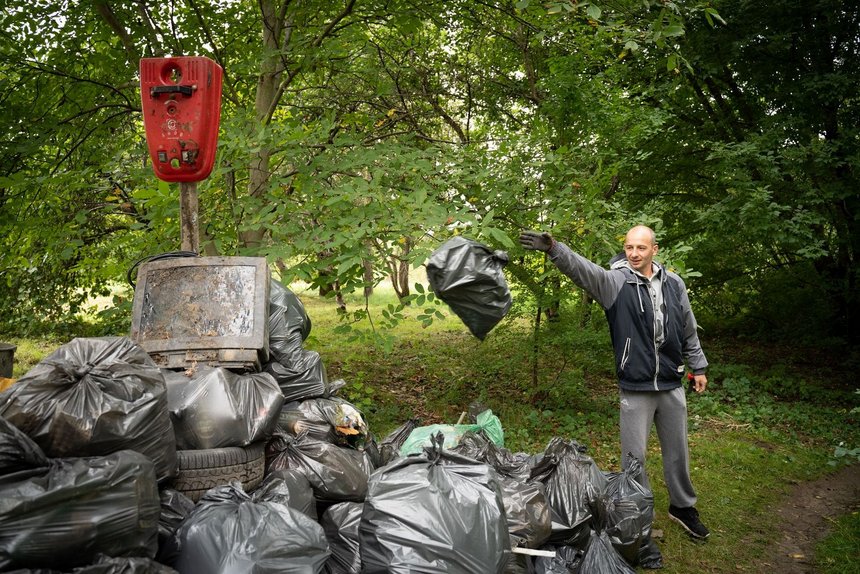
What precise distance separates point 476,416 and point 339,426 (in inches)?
43.5

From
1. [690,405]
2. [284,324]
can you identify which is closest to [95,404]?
[284,324]

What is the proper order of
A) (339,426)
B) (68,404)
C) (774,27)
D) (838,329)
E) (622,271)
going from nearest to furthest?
1. (68,404)
2. (339,426)
3. (622,271)
4. (774,27)
5. (838,329)

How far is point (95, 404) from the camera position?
2.51 metres

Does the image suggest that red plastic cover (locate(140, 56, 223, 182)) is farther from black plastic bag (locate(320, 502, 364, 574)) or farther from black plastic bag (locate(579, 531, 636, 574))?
black plastic bag (locate(579, 531, 636, 574))

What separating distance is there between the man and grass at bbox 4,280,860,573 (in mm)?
601

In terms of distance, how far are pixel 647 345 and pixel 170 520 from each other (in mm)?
2806

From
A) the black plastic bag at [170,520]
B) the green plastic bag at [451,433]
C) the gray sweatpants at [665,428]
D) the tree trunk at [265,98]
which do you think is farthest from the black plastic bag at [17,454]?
the tree trunk at [265,98]

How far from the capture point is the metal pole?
14.0 feet

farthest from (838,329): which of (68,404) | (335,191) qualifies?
(68,404)

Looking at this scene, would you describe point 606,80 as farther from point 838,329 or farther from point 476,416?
point 838,329

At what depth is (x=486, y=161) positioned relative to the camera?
572 centimetres

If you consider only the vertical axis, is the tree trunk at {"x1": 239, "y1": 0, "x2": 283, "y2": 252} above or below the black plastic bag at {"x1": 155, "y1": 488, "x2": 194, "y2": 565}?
above

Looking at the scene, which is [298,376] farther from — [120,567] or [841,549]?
[841,549]

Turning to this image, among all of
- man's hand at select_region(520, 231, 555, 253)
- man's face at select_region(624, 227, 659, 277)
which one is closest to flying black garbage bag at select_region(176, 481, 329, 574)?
man's hand at select_region(520, 231, 555, 253)
